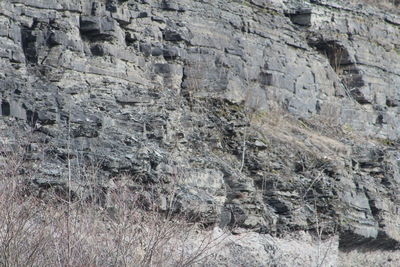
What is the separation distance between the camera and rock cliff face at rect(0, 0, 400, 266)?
15805 millimetres

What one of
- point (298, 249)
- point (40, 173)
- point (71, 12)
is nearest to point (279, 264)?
point (298, 249)

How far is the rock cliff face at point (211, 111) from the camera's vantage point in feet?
51.9

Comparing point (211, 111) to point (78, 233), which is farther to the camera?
point (211, 111)

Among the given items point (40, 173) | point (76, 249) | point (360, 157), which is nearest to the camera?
point (76, 249)

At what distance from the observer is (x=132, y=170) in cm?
1569

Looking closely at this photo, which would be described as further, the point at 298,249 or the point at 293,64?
the point at 293,64

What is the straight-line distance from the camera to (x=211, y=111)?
18.3m

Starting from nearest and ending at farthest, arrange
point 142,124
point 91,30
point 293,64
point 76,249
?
point 76,249, point 142,124, point 91,30, point 293,64

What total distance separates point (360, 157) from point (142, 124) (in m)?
4.86

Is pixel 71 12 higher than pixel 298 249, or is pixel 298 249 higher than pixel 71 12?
pixel 71 12

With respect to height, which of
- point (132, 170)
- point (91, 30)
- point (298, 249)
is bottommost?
point (298, 249)

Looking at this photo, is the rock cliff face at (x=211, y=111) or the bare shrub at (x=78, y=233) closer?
the bare shrub at (x=78, y=233)

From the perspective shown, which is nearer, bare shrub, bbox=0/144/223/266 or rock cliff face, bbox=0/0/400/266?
bare shrub, bbox=0/144/223/266

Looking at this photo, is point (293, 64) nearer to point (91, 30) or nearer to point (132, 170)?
point (91, 30)
